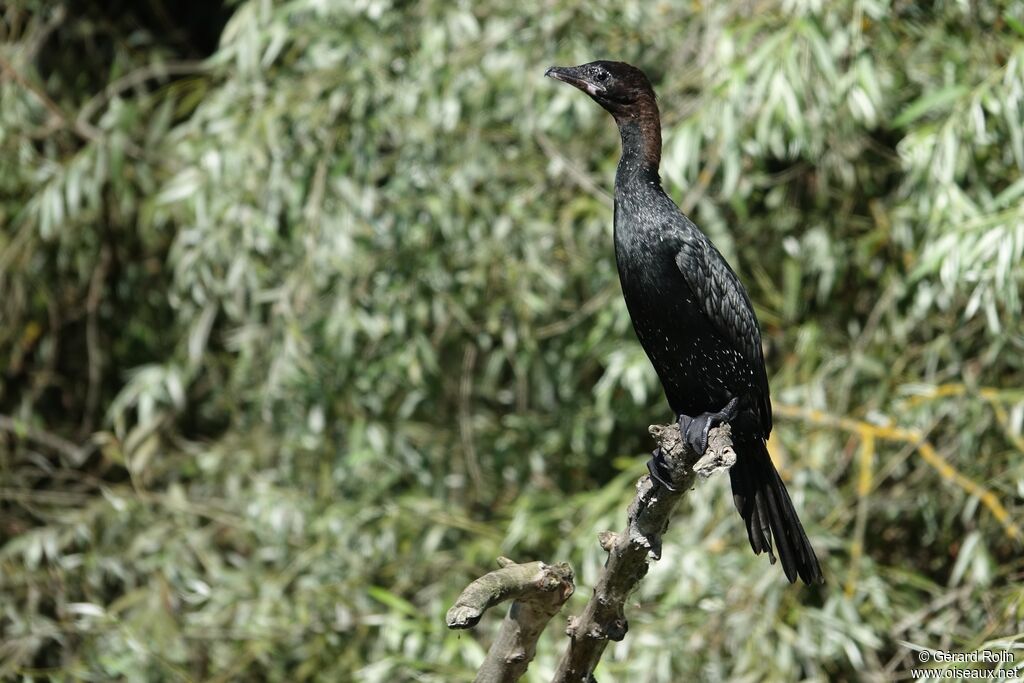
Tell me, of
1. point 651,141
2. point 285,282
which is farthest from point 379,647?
point 651,141

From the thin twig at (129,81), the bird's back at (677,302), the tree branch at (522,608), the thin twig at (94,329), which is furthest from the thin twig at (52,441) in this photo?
the tree branch at (522,608)

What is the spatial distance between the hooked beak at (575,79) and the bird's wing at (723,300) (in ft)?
1.35

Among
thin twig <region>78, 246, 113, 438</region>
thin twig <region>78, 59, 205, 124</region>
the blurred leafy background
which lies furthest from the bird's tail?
thin twig <region>78, 246, 113, 438</region>

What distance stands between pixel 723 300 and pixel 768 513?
511mm

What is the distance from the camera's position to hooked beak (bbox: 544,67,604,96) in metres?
3.29

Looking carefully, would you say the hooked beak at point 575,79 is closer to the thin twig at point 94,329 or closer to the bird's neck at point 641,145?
the bird's neck at point 641,145

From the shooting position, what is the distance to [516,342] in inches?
185

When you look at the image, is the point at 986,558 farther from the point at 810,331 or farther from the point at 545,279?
the point at 545,279

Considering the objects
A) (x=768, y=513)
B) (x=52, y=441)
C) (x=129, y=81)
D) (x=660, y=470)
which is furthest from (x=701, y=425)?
(x=52, y=441)

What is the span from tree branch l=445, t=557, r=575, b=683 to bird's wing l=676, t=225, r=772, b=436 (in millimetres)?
772

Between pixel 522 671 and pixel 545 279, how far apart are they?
6.55ft

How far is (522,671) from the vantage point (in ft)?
9.00

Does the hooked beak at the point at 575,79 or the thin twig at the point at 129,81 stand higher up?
the hooked beak at the point at 575,79

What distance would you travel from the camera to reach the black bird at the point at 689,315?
3.11 m
